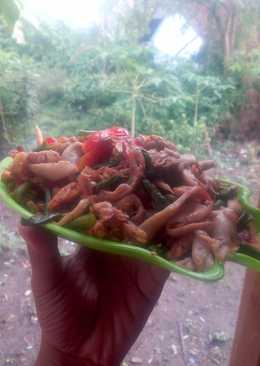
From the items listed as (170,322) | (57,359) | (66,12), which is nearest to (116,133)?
(57,359)

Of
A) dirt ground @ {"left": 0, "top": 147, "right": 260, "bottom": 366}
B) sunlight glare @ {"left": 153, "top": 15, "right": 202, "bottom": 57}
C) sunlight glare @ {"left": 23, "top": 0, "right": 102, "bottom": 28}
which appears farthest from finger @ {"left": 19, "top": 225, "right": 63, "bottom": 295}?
sunlight glare @ {"left": 153, "top": 15, "right": 202, "bottom": 57}

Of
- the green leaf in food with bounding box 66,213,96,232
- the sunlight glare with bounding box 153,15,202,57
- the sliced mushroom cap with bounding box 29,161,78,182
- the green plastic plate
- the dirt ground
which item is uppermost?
the sunlight glare with bounding box 153,15,202,57

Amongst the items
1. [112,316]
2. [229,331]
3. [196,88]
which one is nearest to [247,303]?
[112,316]

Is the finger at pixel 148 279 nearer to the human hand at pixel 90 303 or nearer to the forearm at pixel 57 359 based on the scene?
the human hand at pixel 90 303

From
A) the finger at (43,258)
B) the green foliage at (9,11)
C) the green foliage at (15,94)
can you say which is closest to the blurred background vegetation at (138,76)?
the green foliage at (15,94)

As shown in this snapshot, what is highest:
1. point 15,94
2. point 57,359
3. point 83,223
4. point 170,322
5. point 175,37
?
point 175,37

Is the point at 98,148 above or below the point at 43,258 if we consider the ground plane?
above

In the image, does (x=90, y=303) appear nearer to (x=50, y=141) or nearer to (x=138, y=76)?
(x=50, y=141)

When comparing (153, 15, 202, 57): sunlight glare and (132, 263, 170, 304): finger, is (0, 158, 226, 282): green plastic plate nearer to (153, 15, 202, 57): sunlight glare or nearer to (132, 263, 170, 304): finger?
(132, 263, 170, 304): finger
